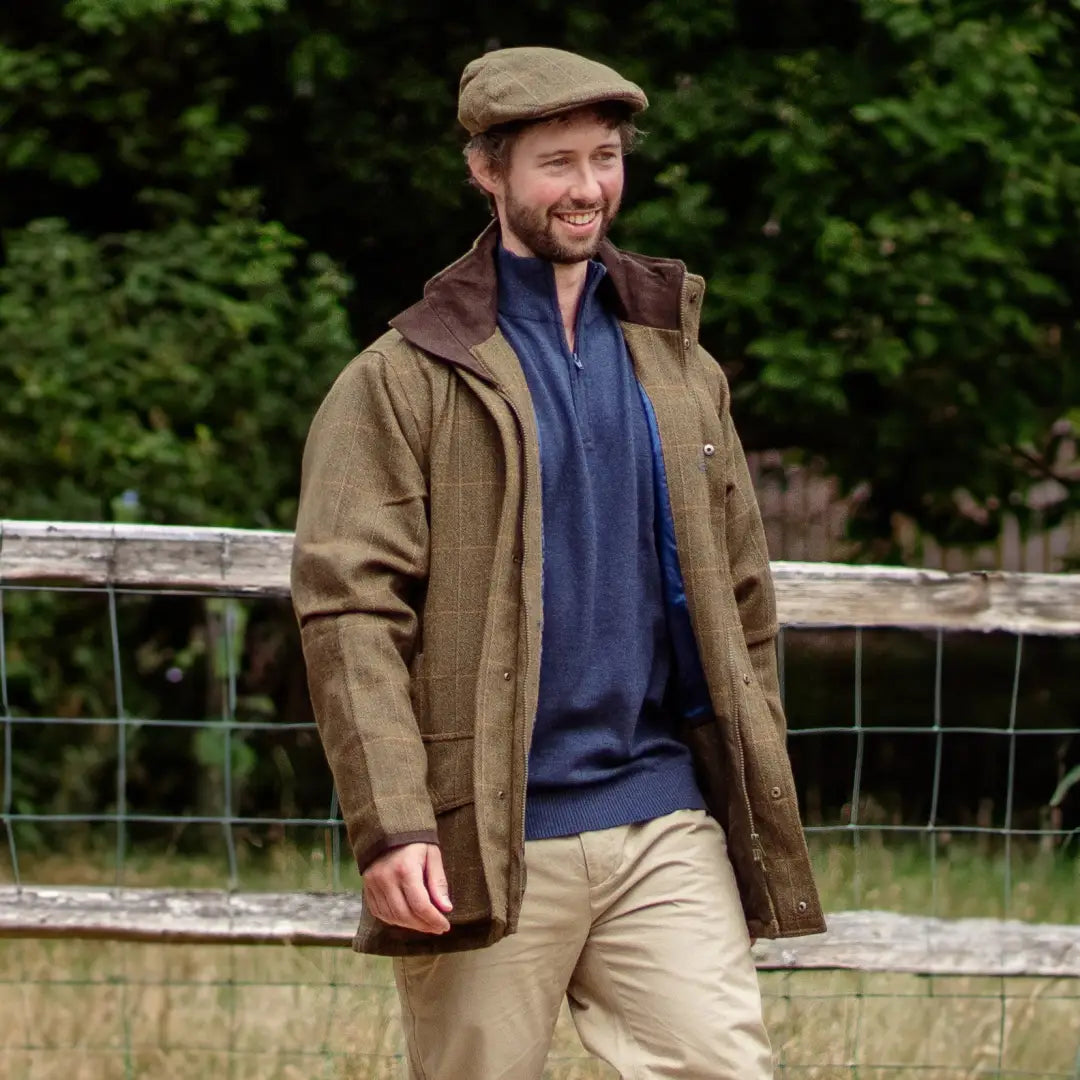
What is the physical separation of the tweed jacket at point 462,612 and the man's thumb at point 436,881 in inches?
1.1

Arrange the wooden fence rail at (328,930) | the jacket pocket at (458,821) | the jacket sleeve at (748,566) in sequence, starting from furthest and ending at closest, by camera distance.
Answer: the wooden fence rail at (328,930)
the jacket sleeve at (748,566)
the jacket pocket at (458,821)

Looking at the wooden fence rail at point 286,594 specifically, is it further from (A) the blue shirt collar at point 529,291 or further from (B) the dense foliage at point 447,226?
(B) the dense foliage at point 447,226

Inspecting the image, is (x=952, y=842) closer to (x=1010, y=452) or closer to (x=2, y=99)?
(x=1010, y=452)

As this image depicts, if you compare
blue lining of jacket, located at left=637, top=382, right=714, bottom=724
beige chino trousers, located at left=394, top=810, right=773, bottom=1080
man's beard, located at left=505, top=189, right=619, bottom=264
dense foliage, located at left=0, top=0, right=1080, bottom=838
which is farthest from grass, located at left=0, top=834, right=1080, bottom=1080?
man's beard, located at left=505, top=189, right=619, bottom=264

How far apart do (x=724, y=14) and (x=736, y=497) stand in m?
4.29

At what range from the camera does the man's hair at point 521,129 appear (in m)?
2.94

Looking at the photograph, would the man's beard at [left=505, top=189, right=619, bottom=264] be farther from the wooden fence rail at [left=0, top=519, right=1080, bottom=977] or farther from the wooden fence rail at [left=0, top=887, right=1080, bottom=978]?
the wooden fence rail at [left=0, top=887, right=1080, bottom=978]

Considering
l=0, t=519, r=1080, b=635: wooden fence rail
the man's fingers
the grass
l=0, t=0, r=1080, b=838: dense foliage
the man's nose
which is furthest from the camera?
l=0, t=0, r=1080, b=838: dense foliage

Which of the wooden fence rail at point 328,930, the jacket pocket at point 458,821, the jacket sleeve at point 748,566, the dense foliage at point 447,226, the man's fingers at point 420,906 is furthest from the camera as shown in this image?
the dense foliage at point 447,226

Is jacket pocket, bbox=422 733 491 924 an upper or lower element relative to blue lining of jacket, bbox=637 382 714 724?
lower

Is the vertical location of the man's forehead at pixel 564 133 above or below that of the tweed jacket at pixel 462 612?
above

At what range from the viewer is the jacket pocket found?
2.82 m

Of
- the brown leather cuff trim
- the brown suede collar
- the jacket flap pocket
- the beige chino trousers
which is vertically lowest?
the beige chino trousers

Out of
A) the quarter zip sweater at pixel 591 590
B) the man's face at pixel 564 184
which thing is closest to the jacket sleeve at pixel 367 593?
the quarter zip sweater at pixel 591 590
